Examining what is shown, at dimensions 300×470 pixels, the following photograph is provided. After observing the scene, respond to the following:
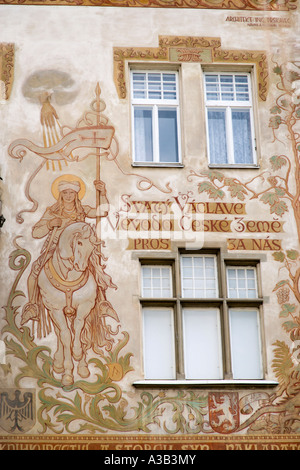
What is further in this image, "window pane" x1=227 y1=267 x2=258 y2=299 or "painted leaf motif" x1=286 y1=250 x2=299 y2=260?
"painted leaf motif" x1=286 y1=250 x2=299 y2=260

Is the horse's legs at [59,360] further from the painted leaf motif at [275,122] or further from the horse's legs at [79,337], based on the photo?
the painted leaf motif at [275,122]

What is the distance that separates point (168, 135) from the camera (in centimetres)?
1875

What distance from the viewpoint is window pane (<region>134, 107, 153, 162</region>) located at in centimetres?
1853

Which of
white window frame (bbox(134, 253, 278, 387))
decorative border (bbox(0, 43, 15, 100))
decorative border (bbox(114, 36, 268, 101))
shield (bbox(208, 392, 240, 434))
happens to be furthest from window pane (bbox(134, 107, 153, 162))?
shield (bbox(208, 392, 240, 434))

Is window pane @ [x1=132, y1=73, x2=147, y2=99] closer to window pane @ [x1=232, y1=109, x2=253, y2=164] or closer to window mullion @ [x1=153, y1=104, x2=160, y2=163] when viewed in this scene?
window mullion @ [x1=153, y1=104, x2=160, y2=163]

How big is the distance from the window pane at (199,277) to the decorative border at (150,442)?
2407mm

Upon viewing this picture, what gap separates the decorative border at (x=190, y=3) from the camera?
19.2 m

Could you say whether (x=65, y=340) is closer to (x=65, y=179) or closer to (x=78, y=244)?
(x=78, y=244)

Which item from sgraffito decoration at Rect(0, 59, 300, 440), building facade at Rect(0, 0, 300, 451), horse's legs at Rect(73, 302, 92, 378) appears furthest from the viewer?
horse's legs at Rect(73, 302, 92, 378)

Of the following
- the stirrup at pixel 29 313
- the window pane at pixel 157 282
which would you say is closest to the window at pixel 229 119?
the window pane at pixel 157 282

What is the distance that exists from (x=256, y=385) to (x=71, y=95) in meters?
5.88

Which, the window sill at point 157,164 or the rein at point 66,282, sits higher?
the window sill at point 157,164

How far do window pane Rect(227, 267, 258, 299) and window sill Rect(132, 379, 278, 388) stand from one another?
4.86ft

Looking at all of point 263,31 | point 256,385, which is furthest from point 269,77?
point 256,385
